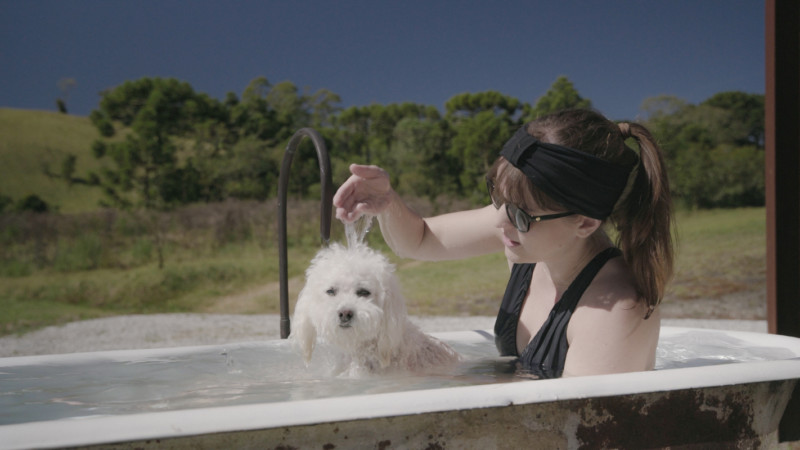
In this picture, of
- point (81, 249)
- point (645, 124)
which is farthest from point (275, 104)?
point (645, 124)

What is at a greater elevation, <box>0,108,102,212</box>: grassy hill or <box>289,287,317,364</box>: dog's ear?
<box>0,108,102,212</box>: grassy hill

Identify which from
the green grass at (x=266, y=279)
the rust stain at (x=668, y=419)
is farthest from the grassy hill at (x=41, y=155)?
the rust stain at (x=668, y=419)

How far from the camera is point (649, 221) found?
177cm

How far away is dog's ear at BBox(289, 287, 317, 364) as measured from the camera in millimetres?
2205

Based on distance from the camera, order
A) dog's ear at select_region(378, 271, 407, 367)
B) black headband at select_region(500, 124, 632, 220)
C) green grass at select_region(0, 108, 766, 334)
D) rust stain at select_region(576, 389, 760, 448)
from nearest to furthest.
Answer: rust stain at select_region(576, 389, 760, 448) → black headband at select_region(500, 124, 632, 220) → dog's ear at select_region(378, 271, 407, 367) → green grass at select_region(0, 108, 766, 334)

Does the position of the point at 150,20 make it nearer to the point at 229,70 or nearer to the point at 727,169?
the point at 229,70

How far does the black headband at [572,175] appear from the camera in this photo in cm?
169

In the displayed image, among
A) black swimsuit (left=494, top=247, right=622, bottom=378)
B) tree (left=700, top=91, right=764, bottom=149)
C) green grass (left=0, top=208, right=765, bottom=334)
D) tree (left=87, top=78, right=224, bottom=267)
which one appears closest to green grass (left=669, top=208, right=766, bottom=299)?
green grass (left=0, top=208, right=765, bottom=334)

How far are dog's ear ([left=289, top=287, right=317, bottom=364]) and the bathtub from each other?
0.10m

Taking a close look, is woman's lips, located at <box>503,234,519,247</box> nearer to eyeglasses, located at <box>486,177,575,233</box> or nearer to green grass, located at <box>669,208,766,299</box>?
eyeglasses, located at <box>486,177,575,233</box>

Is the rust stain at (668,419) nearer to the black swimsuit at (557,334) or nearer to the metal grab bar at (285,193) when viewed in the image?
the black swimsuit at (557,334)

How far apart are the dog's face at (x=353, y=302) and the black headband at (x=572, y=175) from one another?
0.67 meters

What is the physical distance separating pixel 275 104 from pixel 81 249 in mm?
4859

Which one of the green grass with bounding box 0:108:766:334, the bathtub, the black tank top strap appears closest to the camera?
the bathtub
